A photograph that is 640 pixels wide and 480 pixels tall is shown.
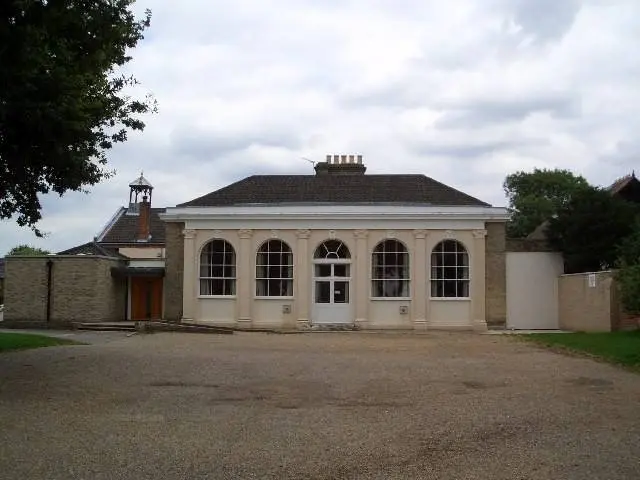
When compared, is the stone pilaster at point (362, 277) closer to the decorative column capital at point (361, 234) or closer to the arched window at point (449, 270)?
the decorative column capital at point (361, 234)

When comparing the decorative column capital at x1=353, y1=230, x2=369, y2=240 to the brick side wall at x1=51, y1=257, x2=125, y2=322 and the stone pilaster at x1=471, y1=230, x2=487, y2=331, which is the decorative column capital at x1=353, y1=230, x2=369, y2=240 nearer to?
the stone pilaster at x1=471, y1=230, x2=487, y2=331

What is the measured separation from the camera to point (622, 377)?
44.4 feet

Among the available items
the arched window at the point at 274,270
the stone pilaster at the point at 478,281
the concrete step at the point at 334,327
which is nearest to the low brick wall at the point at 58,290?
the arched window at the point at 274,270

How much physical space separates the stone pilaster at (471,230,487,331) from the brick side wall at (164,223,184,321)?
11468mm

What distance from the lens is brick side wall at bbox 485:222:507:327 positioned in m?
29.0

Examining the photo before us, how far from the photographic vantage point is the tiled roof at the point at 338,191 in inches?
1195

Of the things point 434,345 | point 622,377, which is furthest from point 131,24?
point 434,345

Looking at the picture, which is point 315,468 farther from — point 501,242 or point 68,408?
point 501,242

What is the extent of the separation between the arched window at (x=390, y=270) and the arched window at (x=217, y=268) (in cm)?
561

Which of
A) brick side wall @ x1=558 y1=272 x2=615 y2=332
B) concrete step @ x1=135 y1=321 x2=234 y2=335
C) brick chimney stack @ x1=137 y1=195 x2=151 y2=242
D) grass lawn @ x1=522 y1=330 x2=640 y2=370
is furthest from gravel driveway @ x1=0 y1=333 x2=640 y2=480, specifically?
brick chimney stack @ x1=137 y1=195 x2=151 y2=242

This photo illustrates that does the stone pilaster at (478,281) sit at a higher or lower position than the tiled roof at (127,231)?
lower

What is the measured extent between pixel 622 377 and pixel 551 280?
639 inches

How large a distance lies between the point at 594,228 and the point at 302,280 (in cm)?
1101

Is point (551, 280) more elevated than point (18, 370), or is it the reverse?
point (551, 280)
